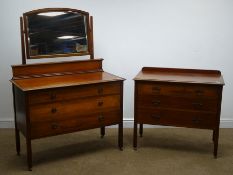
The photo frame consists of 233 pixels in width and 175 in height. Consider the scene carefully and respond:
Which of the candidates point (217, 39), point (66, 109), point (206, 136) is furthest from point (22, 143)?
point (217, 39)

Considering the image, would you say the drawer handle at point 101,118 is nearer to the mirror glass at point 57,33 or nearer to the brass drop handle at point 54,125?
the brass drop handle at point 54,125

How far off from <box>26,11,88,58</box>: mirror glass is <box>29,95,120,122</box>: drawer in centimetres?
61

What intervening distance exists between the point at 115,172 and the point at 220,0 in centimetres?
244

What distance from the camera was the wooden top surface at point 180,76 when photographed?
370 centimetres

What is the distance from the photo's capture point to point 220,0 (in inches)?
170

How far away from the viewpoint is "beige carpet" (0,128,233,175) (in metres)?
3.47

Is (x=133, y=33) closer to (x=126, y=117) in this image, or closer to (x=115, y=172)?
(x=126, y=117)

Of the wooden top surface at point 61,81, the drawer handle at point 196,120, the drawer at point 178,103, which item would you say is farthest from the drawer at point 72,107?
the drawer handle at point 196,120

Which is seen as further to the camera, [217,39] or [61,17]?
[217,39]

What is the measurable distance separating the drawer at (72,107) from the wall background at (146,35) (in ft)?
2.89

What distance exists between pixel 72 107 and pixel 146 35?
1490 mm

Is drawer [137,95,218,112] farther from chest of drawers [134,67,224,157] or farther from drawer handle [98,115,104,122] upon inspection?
drawer handle [98,115,104,122]

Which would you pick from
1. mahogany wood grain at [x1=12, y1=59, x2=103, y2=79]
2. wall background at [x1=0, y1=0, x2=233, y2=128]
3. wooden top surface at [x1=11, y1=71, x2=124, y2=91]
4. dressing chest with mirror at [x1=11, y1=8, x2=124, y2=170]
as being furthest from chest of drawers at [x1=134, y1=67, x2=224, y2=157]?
wall background at [x1=0, y1=0, x2=233, y2=128]

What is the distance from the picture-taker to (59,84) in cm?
344
